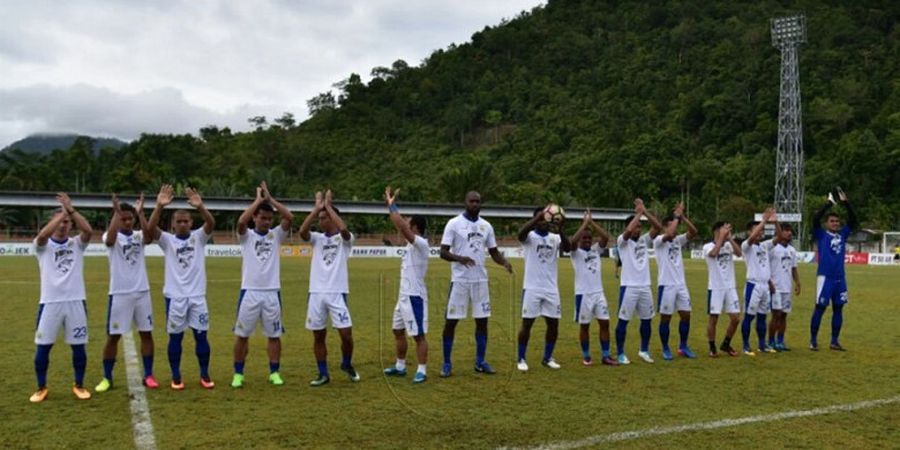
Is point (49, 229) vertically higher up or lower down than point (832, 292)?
higher up

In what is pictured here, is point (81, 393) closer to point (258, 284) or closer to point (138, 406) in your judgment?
point (138, 406)

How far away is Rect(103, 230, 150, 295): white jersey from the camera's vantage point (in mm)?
8594

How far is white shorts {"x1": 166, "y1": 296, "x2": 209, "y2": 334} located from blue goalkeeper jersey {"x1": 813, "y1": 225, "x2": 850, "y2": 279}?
31.5 feet

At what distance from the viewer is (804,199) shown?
239 feet

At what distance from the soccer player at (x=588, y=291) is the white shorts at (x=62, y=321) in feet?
21.2

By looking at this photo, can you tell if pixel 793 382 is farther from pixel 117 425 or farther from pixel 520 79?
pixel 520 79

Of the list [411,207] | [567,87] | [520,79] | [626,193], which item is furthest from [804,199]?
[520,79]

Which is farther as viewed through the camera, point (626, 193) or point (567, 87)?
point (567, 87)

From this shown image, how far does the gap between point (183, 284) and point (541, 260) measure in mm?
4608

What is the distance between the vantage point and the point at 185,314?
28.8ft

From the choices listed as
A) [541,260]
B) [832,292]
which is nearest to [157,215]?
[541,260]

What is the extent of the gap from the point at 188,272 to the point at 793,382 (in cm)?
757

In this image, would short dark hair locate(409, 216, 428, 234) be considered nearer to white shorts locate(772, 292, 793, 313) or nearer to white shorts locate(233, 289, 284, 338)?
white shorts locate(233, 289, 284, 338)

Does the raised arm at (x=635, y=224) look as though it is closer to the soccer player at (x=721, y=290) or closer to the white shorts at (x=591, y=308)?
the white shorts at (x=591, y=308)
